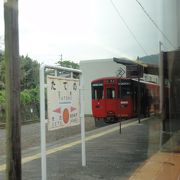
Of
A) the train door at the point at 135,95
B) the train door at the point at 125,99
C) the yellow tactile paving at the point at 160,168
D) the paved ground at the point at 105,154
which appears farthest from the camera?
the train door at the point at 135,95

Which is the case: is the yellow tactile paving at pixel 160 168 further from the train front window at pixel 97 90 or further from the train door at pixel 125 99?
the train front window at pixel 97 90

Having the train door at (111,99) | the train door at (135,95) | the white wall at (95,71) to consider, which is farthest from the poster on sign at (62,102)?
the train door at (135,95)

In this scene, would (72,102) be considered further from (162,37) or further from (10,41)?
(162,37)

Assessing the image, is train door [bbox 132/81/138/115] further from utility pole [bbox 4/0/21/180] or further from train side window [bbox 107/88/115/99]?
utility pole [bbox 4/0/21/180]

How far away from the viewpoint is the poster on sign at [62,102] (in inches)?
224

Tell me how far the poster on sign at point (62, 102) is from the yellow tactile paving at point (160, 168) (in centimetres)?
149

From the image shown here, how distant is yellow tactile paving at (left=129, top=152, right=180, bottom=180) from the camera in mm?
7625

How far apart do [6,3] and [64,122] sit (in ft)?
7.66

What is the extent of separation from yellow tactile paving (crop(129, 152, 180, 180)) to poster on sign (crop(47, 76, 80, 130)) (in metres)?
1.49

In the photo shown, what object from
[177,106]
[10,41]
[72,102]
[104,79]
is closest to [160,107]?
[177,106]

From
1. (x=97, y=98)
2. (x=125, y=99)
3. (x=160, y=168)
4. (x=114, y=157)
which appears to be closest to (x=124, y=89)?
(x=125, y=99)

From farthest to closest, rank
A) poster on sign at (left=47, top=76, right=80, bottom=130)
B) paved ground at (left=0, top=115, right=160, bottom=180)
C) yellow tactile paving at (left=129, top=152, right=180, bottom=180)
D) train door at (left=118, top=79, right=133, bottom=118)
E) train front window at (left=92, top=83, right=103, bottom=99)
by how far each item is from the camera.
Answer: train door at (left=118, top=79, right=133, bottom=118) → train front window at (left=92, top=83, right=103, bottom=99) → yellow tactile paving at (left=129, top=152, right=180, bottom=180) → paved ground at (left=0, top=115, right=160, bottom=180) → poster on sign at (left=47, top=76, right=80, bottom=130)

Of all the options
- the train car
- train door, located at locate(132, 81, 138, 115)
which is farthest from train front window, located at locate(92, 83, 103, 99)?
train door, located at locate(132, 81, 138, 115)

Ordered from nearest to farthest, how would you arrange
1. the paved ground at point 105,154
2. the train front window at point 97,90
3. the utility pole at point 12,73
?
the utility pole at point 12,73 < the paved ground at point 105,154 < the train front window at point 97,90
